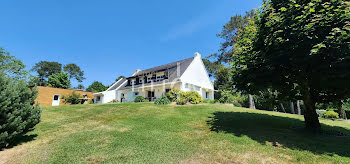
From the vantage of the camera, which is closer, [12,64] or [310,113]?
[310,113]

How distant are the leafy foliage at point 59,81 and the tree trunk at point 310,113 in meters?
57.5

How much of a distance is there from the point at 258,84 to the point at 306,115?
3397mm

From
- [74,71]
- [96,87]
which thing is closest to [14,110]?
[96,87]

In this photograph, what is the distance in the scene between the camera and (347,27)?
4.75 m

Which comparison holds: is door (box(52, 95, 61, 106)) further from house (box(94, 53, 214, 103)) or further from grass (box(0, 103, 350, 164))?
grass (box(0, 103, 350, 164))

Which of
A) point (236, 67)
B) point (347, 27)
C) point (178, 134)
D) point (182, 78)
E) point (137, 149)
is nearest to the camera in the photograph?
point (347, 27)

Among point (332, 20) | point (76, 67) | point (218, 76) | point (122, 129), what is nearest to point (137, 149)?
point (122, 129)

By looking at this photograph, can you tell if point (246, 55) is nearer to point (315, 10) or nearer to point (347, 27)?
point (315, 10)

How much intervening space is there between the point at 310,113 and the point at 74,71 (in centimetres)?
6826

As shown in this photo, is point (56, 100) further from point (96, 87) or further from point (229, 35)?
point (229, 35)

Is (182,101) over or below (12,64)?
below

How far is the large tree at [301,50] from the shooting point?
5.21 metres

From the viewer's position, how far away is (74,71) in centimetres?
5769

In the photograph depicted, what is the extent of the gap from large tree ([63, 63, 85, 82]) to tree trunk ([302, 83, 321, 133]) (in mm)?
67677
